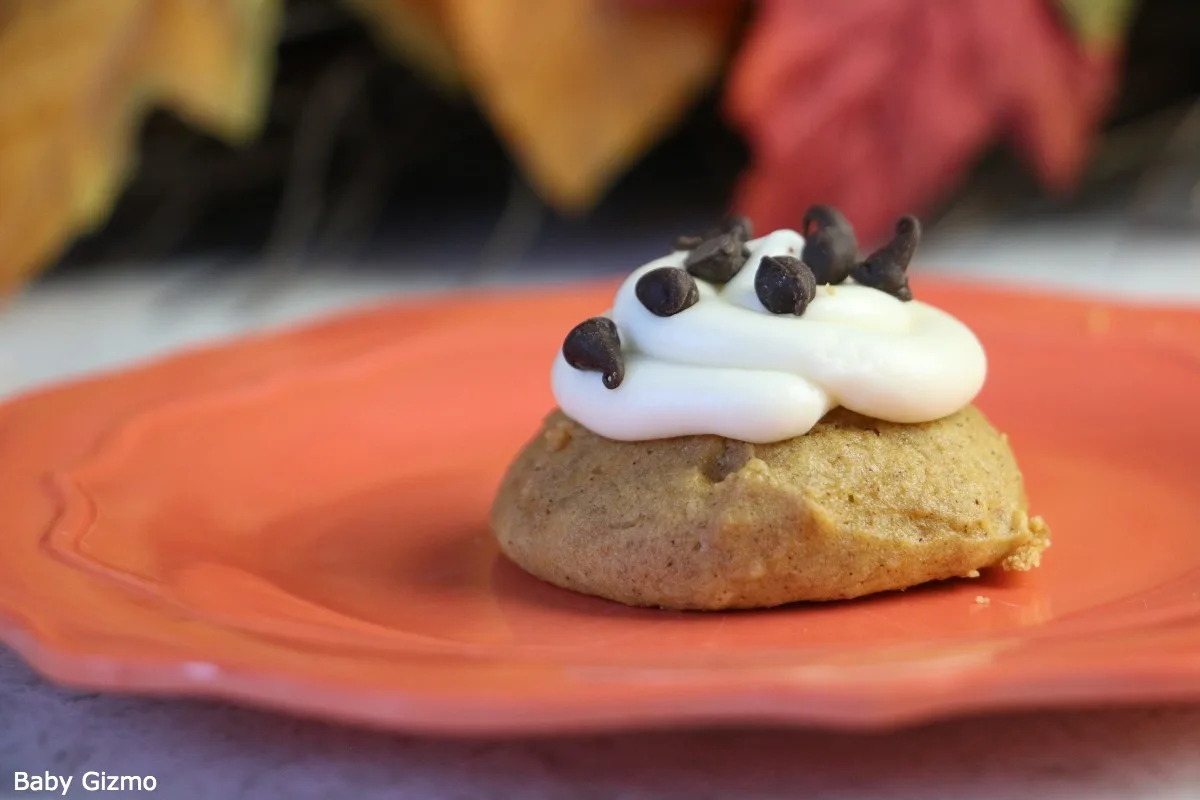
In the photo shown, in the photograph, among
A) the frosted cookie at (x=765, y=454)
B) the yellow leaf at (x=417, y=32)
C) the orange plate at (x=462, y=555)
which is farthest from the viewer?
the yellow leaf at (x=417, y=32)

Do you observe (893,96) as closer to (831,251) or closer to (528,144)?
(528,144)

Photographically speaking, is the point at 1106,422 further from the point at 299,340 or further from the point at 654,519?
the point at 299,340

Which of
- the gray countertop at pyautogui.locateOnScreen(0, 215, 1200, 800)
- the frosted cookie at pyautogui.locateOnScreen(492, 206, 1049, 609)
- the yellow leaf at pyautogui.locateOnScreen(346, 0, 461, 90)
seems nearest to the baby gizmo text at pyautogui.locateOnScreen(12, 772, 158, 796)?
the gray countertop at pyautogui.locateOnScreen(0, 215, 1200, 800)

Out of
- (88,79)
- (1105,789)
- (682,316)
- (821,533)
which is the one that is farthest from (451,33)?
(1105,789)

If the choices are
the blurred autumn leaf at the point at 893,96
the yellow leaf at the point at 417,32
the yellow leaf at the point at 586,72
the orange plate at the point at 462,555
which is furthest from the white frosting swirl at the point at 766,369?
the yellow leaf at the point at 417,32

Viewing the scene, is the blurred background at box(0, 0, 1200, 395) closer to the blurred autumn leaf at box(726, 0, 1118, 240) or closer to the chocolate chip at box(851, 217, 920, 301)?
the blurred autumn leaf at box(726, 0, 1118, 240)

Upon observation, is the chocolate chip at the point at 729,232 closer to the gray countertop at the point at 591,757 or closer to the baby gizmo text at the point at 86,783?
the gray countertop at the point at 591,757

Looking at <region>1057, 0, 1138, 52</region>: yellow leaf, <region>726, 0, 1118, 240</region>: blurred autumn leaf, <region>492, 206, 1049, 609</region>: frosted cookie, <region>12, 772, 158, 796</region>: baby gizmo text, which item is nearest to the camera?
<region>12, 772, 158, 796</region>: baby gizmo text
